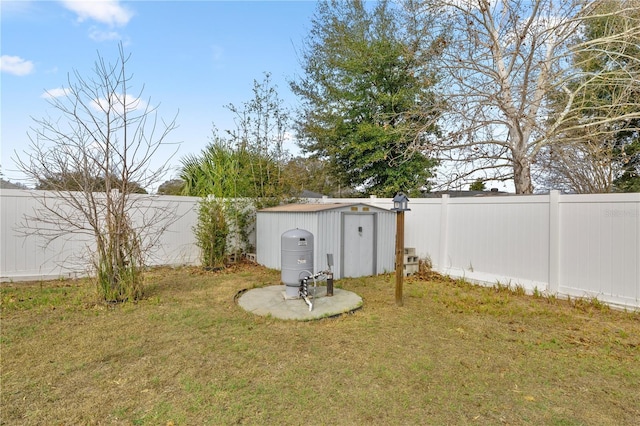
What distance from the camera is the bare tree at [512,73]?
7.90 m

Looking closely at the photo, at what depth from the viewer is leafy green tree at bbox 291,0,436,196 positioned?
1124 centimetres

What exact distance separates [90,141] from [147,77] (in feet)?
4.19

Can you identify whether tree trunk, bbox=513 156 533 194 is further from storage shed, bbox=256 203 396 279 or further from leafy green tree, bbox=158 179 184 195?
leafy green tree, bbox=158 179 184 195

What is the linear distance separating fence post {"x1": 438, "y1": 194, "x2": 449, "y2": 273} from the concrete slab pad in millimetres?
2701

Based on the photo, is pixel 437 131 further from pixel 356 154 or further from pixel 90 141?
pixel 90 141

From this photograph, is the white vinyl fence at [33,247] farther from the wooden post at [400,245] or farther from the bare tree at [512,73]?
the bare tree at [512,73]

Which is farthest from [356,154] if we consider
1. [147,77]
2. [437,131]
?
[147,77]

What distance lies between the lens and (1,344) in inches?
138

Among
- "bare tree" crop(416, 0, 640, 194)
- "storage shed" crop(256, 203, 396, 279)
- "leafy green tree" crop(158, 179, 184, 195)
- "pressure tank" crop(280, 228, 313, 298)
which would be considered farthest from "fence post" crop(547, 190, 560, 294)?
"leafy green tree" crop(158, 179, 184, 195)

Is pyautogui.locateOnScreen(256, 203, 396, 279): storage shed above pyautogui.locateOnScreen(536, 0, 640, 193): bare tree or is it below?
below

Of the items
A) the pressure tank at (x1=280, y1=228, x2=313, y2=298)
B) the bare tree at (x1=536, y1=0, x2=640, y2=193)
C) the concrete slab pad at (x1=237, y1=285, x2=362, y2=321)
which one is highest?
the bare tree at (x1=536, y1=0, x2=640, y2=193)

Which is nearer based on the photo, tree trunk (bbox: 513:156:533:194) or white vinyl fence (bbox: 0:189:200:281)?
white vinyl fence (bbox: 0:189:200:281)

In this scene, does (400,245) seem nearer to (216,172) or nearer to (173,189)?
(216,172)

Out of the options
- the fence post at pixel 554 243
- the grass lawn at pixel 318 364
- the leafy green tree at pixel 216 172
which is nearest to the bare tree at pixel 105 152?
the grass lawn at pixel 318 364
